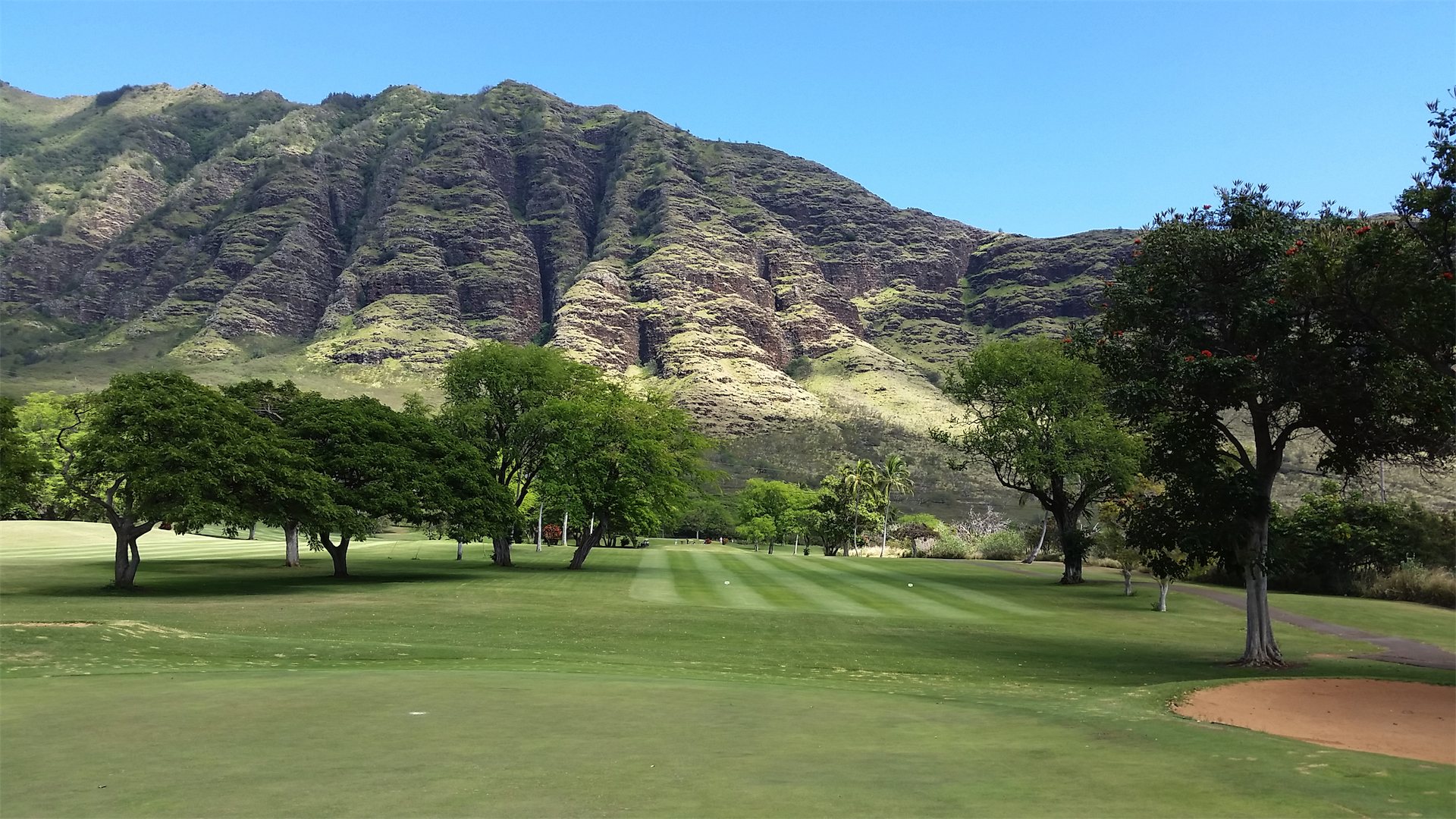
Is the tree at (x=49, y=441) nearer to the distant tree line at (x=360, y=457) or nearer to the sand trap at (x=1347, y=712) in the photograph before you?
the distant tree line at (x=360, y=457)

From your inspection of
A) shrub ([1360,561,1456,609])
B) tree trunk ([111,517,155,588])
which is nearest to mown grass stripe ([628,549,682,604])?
tree trunk ([111,517,155,588])

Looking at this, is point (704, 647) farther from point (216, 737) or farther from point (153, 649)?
point (216, 737)

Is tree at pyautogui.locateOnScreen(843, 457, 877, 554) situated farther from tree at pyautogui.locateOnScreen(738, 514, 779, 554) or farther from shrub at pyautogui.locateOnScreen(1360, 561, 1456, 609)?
shrub at pyautogui.locateOnScreen(1360, 561, 1456, 609)

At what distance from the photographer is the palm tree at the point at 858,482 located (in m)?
107

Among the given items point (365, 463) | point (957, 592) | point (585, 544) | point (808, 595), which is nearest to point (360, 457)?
point (365, 463)

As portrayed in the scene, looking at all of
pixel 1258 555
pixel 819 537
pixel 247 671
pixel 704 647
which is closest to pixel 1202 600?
pixel 1258 555

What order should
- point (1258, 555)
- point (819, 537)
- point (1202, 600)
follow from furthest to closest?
point (819, 537)
point (1202, 600)
point (1258, 555)

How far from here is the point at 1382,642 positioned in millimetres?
24578

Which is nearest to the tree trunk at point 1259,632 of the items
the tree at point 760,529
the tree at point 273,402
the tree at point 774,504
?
the tree at point 273,402

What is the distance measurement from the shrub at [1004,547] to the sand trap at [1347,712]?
58.0 metres

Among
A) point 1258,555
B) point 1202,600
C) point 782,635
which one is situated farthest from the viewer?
Answer: point 1202,600

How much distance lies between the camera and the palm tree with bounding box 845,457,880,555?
10656 centimetres

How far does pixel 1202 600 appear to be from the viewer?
36.6 metres

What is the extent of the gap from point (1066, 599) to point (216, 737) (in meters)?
35.3
